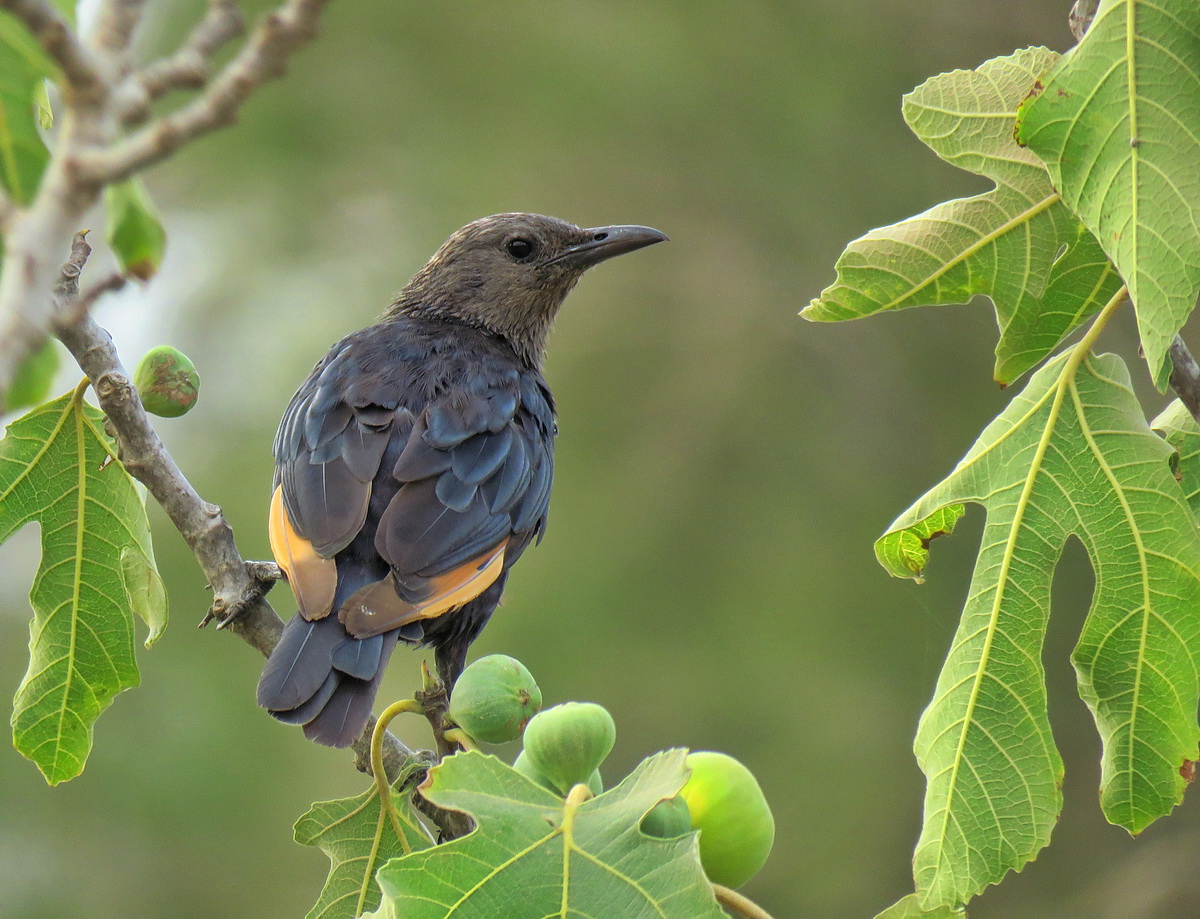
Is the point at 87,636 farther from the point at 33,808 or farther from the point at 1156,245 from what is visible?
the point at 33,808

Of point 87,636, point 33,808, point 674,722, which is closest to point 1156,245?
point 87,636

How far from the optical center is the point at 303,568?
2842 millimetres

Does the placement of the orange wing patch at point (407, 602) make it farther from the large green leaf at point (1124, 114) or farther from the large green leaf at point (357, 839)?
the large green leaf at point (1124, 114)

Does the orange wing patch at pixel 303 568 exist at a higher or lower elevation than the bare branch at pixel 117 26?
lower

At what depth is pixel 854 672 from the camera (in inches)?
362

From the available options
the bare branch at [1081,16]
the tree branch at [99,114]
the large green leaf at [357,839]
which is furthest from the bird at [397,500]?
the bare branch at [1081,16]

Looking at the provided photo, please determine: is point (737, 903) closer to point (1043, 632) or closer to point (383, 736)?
point (1043, 632)

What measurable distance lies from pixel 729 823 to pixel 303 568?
135cm

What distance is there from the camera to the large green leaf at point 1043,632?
1.94m

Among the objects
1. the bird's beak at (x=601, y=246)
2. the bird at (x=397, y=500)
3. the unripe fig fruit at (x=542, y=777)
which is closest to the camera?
the unripe fig fruit at (x=542, y=777)

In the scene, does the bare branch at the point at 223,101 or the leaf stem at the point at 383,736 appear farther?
the leaf stem at the point at 383,736

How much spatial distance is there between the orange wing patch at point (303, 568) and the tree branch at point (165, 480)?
89 mm

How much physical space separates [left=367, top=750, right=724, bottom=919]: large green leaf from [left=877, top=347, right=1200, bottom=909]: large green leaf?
50cm

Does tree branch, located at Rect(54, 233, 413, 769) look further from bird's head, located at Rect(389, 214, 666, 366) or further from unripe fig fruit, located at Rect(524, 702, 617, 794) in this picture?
bird's head, located at Rect(389, 214, 666, 366)
